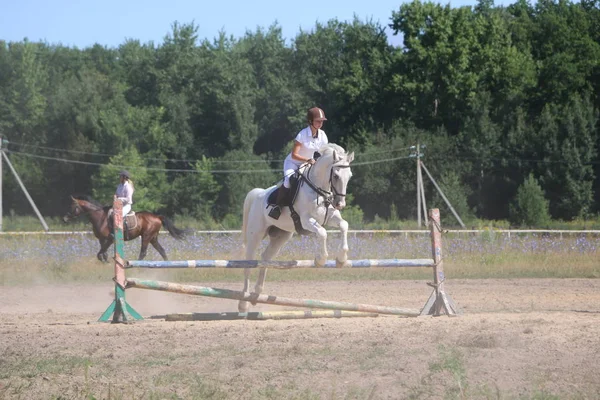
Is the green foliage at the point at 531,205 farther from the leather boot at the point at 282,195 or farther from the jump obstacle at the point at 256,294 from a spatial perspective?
the leather boot at the point at 282,195

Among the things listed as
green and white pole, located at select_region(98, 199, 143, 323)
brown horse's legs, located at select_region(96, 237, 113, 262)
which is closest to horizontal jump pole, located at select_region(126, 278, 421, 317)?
green and white pole, located at select_region(98, 199, 143, 323)

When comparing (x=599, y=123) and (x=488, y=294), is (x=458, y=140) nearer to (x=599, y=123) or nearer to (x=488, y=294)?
(x=599, y=123)

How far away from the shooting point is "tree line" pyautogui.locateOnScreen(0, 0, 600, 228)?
51.5m

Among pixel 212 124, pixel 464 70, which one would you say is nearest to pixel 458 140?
pixel 464 70

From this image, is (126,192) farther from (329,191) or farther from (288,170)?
(329,191)

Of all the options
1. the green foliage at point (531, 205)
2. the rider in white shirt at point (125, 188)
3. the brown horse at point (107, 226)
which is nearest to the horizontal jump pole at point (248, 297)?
the rider in white shirt at point (125, 188)

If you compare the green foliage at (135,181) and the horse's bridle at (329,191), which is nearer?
the horse's bridle at (329,191)

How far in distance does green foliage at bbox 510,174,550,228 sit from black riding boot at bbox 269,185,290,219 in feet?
120

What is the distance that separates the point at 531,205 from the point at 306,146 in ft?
121

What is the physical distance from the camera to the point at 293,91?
202 ft

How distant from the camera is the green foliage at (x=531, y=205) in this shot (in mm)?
46375

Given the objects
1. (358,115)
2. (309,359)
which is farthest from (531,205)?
(309,359)

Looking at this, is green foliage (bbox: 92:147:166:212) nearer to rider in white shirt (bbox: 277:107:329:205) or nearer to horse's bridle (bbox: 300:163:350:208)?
rider in white shirt (bbox: 277:107:329:205)

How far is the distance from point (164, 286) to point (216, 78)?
173 feet
